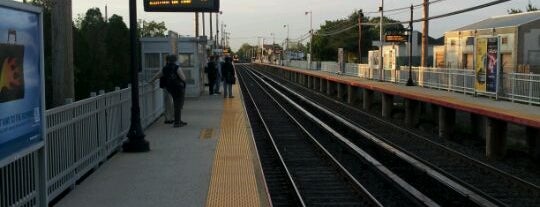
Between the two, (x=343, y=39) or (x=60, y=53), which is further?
(x=343, y=39)

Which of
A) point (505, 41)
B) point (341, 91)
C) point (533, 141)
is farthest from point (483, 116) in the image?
point (505, 41)

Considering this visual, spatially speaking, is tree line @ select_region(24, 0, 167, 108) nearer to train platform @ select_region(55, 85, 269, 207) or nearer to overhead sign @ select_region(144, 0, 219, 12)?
overhead sign @ select_region(144, 0, 219, 12)

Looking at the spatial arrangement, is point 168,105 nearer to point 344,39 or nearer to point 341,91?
point 341,91

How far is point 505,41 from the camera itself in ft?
138

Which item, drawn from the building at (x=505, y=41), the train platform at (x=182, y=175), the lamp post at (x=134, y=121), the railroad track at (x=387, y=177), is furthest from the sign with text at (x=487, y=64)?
the lamp post at (x=134, y=121)

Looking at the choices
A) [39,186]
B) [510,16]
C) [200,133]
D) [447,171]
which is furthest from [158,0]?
[510,16]

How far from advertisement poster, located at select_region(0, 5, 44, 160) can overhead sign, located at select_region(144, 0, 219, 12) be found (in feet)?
46.0

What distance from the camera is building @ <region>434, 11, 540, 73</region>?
4019 cm

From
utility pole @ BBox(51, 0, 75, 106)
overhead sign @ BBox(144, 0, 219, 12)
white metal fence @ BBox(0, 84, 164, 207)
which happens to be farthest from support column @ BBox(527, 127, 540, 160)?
utility pole @ BBox(51, 0, 75, 106)

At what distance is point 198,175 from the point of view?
9.70 m

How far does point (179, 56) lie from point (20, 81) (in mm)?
21439

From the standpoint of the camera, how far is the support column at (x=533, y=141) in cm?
1532

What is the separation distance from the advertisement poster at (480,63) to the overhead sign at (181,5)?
27.7 feet

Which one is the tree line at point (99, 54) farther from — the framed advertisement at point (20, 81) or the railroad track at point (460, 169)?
the framed advertisement at point (20, 81)
